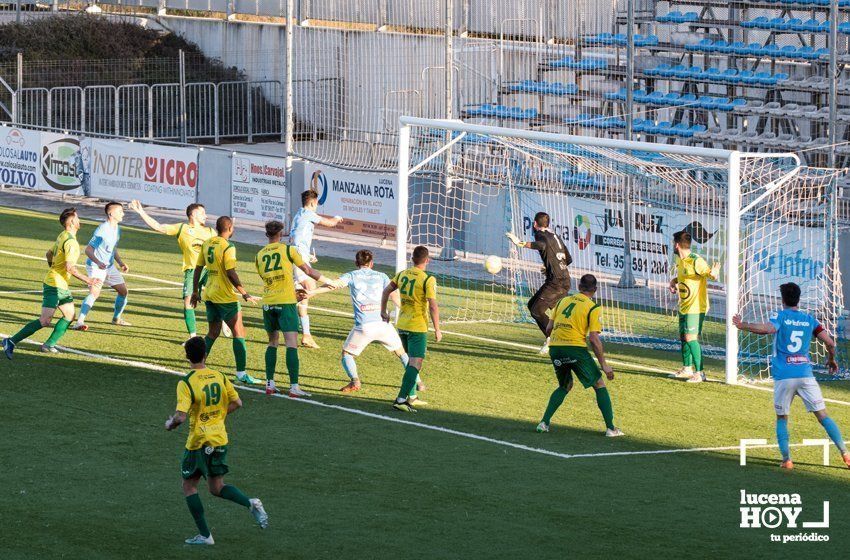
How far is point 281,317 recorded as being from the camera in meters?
15.5

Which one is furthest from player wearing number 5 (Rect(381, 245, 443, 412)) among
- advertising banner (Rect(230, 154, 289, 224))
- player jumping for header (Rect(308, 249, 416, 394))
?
advertising banner (Rect(230, 154, 289, 224))

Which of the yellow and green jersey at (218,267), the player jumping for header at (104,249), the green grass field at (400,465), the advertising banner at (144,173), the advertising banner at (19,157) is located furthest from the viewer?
the advertising banner at (19,157)

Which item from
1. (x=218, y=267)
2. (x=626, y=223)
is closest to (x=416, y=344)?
(x=218, y=267)

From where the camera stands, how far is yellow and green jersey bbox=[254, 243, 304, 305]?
1555 centimetres

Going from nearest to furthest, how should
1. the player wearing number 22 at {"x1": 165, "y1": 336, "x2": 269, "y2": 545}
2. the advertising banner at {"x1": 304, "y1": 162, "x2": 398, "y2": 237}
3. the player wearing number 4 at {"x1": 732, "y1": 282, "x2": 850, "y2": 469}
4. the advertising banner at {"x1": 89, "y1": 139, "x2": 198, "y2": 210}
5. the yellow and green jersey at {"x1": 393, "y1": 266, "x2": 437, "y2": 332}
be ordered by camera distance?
the player wearing number 22 at {"x1": 165, "y1": 336, "x2": 269, "y2": 545}
the player wearing number 4 at {"x1": 732, "y1": 282, "x2": 850, "y2": 469}
the yellow and green jersey at {"x1": 393, "y1": 266, "x2": 437, "y2": 332}
the advertising banner at {"x1": 304, "y1": 162, "x2": 398, "y2": 237}
the advertising banner at {"x1": 89, "y1": 139, "x2": 198, "y2": 210}

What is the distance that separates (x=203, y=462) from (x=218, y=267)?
232 inches

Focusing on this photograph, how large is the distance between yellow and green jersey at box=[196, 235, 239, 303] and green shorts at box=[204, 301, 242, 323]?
0.05m

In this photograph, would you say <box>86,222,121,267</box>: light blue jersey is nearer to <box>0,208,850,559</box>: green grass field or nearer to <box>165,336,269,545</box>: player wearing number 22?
<box>0,208,850,559</box>: green grass field

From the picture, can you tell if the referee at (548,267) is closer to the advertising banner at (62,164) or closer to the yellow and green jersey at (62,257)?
the yellow and green jersey at (62,257)

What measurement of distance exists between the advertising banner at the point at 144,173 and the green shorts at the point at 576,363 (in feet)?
62.4

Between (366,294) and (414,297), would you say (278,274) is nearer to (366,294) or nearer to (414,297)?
(366,294)

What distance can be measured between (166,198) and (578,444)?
68.1 feet

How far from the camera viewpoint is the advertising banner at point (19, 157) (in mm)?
35094

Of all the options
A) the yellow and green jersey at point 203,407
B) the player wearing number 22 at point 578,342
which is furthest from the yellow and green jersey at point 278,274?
the yellow and green jersey at point 203,407
